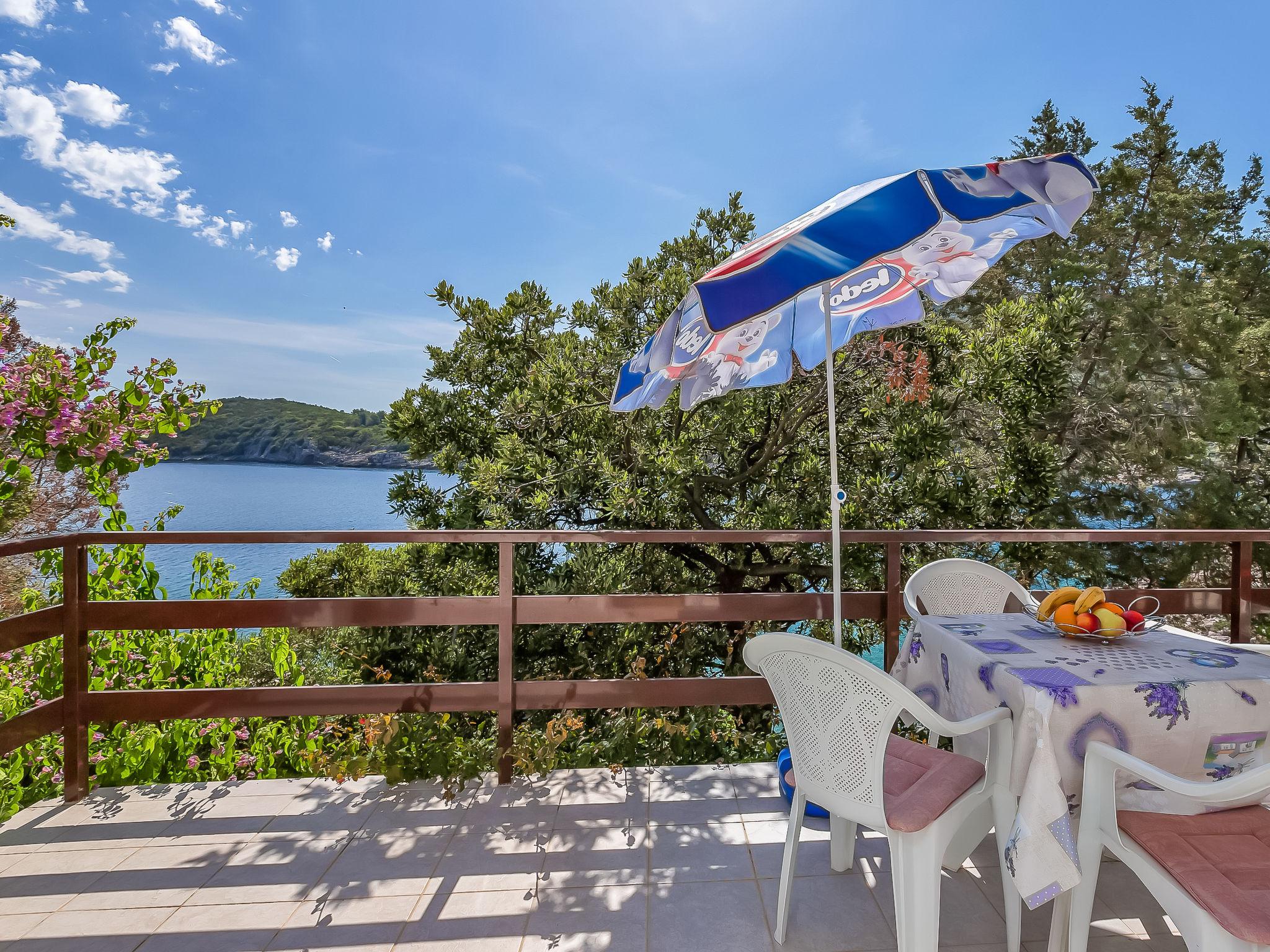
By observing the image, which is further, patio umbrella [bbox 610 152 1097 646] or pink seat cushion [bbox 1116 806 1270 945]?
patio umbrella [bbox 610 152 1097 646]

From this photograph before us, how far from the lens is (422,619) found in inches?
101

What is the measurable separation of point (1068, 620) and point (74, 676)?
357 centimetres

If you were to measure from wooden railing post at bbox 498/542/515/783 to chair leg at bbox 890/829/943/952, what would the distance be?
5.20 feet

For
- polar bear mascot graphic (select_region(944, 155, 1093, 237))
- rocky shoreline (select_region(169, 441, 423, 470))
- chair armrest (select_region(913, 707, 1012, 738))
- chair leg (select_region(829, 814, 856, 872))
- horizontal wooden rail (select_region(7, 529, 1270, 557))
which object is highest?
polar bear mascot graphic (select_region(944, 155, 1093, 237))

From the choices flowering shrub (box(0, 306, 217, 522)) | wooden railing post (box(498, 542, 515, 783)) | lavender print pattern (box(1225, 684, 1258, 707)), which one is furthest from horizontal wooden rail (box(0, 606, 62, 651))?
lavender print pattern (box(1225, 684, 1258, 707))

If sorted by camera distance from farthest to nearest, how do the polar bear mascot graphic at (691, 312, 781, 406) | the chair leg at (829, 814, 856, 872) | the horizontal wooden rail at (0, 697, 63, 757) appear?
1. the polar bear mascot graphic at (691, 312, 781, 406)
2. the horizontal wooden rail at (0, 697, 63, 757)
3. the chair leg at (829, 814, 856, 872)

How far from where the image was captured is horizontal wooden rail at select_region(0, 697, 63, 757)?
7.12 ft

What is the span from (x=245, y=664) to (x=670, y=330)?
375 centimetres

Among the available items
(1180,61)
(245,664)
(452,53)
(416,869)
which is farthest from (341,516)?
(1180,61)

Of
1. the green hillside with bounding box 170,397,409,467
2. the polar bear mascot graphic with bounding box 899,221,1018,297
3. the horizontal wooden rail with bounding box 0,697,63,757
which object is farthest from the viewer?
the green hillside with bounding box 170,397,409,467

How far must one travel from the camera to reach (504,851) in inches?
82.9

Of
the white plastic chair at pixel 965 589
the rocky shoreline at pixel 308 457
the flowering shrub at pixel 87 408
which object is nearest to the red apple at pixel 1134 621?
the white plastic chair at pixel 965 589

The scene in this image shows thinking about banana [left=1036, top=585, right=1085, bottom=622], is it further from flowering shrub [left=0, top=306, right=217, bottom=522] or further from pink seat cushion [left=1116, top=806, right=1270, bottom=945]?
flowering shrub [left=0, top=306, right=217, bottom=522]

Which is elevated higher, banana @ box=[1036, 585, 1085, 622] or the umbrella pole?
the umbrella pole
